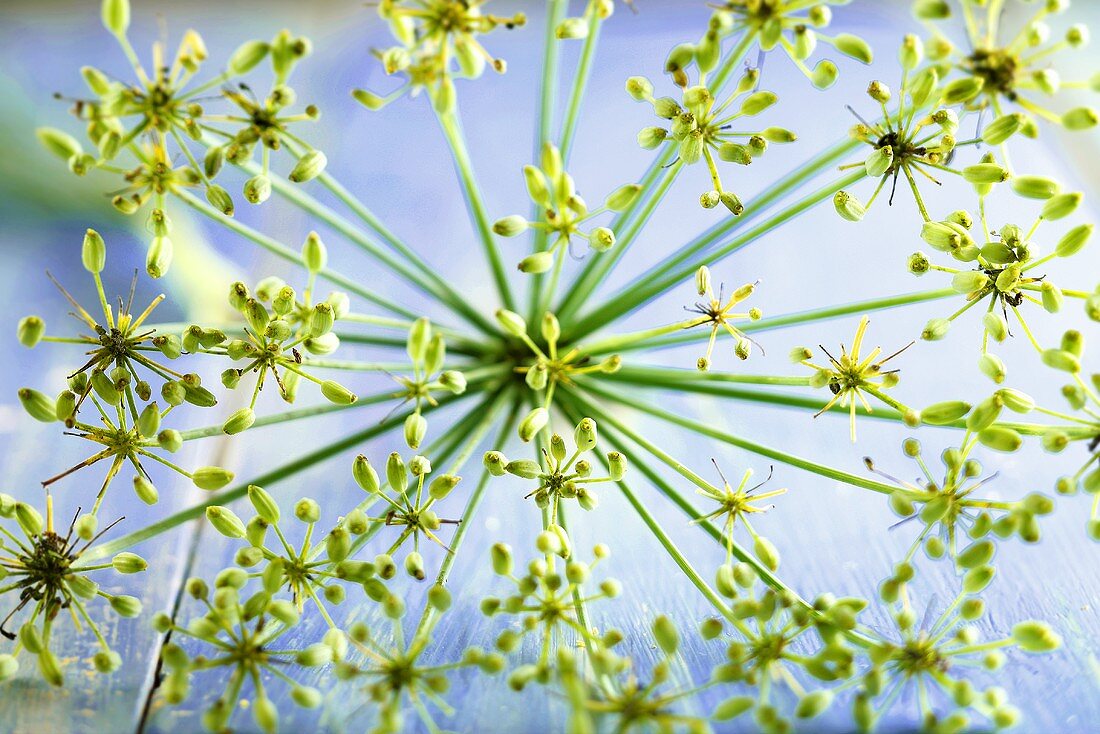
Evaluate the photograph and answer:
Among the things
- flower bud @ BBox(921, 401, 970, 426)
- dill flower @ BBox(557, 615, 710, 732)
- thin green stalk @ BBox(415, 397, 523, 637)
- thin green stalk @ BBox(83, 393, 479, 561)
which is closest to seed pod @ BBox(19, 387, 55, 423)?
thin green stalk @ BBox(83, 393, 479, 561)

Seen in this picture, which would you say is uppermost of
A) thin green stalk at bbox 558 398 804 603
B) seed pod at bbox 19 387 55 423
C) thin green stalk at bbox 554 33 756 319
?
thin green stalk at bbox 554 33 756 319

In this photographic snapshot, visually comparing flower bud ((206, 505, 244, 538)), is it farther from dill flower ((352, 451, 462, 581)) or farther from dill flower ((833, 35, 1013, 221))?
dill flower ((833, 35, 1013, 221))

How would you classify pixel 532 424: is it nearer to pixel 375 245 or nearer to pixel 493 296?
pixel 375 245

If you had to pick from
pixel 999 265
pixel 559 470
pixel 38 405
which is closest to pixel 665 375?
pixel 559 470

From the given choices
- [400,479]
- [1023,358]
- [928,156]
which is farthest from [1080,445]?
[400,479]

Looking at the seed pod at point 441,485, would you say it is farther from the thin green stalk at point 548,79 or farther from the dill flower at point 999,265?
the dill flower at point 999,265

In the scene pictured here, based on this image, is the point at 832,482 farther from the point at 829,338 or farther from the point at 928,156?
the point at 928,156

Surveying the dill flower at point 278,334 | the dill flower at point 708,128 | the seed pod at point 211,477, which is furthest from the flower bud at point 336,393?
the dill flower at point 708,128
